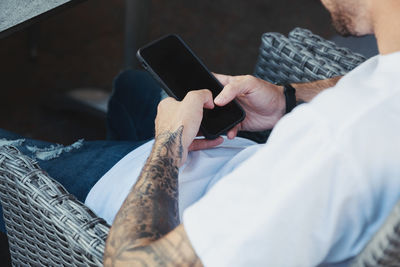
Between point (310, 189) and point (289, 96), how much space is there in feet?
1.53

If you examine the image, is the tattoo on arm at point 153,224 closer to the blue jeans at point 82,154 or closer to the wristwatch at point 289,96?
the blue jeans at point 82,154

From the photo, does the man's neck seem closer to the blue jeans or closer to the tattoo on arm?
the tattoo on arm

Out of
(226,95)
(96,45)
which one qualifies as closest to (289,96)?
(226,95)

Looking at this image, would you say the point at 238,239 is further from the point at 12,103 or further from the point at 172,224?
the point at 12,103

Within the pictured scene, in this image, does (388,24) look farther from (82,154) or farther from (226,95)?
(82,154)

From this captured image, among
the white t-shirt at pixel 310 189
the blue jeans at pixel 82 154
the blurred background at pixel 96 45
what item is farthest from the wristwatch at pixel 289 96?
the blurred background at pixel 96 45

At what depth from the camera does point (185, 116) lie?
0.83 metres

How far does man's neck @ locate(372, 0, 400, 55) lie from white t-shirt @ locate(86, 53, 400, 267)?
0.35 feet

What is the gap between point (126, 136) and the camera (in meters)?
Result: 1.28

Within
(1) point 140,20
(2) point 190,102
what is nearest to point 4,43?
(1) point 140,20

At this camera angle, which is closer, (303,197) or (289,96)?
(303,197)

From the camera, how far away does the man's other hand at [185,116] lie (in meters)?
0.82

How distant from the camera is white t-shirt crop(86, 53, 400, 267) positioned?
0.59 meters

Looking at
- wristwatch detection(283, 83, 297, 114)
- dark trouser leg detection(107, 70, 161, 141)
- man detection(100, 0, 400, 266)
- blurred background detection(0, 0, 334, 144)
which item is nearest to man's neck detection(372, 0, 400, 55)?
man detection(100, 0, 400, 266)
